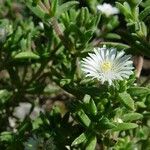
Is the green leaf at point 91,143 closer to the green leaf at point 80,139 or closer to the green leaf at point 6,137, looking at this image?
the green leaf at point 80,139

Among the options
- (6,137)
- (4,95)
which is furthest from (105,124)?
(4,95)

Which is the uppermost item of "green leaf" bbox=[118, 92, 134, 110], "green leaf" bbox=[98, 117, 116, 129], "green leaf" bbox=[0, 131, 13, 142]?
"green leaf" bbox=[118, 92, 134, 110]

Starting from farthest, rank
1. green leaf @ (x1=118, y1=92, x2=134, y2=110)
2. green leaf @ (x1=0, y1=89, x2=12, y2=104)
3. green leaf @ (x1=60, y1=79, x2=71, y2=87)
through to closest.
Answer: green leaf @ (x1=0, y1=89, x2=12, y2=104)
green leaf @ (x1=60, y1=79, x2=71, y2=87)
green leaf @ (x1=118, y1=92, x2=134, y2=110)

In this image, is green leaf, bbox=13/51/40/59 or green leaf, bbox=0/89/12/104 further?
green leaf, bbox=0/89/12/104

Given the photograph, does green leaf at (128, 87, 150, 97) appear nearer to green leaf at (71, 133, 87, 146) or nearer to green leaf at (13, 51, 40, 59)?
green leaf at (71, 133, 87, 146)

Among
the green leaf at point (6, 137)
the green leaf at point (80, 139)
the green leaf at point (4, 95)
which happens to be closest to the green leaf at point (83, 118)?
the green leaf at point (80, 139)

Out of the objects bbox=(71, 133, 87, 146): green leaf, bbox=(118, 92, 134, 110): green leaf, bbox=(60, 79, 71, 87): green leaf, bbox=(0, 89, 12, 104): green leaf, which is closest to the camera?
bbox=(118, 92, 134, 110): green leaf

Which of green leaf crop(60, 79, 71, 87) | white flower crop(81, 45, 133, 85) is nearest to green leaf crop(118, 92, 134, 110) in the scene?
white flower crop(81, 45, 133, 85)

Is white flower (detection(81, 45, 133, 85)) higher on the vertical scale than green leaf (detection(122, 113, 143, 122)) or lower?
higher
